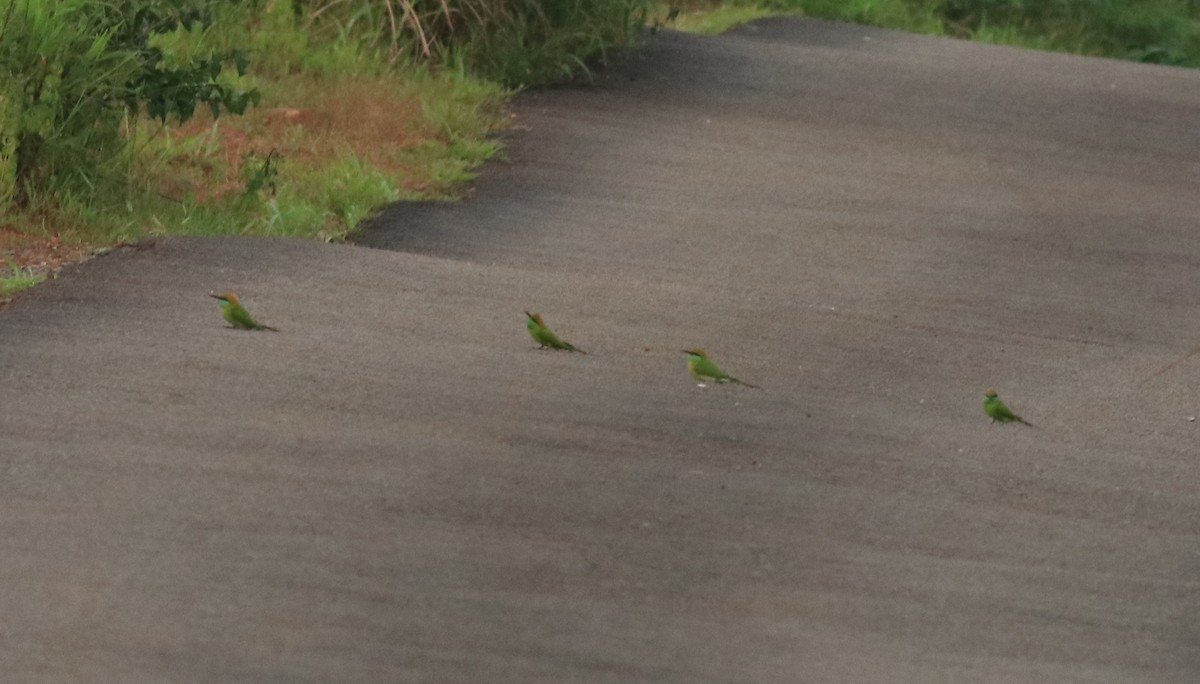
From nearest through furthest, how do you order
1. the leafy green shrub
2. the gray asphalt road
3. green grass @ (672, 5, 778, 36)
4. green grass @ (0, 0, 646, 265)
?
1. the gray asphalt road
2. green grass @ (0, 0, 646, 265)
3. the leafy green shrub
4. green grass @ (672, 5, 778, 36)

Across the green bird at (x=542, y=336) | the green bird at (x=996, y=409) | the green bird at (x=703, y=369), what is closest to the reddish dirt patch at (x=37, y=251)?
the green bird at (x=542, y=336)

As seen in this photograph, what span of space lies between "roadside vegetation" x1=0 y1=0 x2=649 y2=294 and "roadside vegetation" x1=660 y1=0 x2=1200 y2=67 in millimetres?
8228

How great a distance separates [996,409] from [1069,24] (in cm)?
1735

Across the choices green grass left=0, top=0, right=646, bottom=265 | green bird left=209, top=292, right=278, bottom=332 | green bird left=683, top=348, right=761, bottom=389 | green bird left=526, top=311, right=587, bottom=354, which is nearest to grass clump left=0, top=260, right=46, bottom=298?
green grass left=0, top=0, right=646, bottom=265

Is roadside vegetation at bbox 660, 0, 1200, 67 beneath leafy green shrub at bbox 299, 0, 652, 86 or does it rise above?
beneath

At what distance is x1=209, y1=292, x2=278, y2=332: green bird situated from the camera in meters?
7.40

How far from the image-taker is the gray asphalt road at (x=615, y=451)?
5.10m

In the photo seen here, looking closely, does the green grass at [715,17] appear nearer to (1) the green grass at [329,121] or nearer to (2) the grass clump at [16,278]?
(1) the green grass at [329,121]

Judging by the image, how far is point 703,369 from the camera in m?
7.38

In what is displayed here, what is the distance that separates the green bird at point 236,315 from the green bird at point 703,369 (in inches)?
56.1

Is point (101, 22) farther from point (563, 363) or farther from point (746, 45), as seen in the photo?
point (746, 45)

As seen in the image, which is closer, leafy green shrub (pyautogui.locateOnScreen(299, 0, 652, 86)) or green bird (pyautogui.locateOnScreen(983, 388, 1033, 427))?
green bird (pyautogui.locateOnScreen(983, 388, 1033, 427))

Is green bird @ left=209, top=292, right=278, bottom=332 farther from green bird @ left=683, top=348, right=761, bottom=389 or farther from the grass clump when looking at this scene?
green bird @ left=683, top=348, right=761, bottom=389

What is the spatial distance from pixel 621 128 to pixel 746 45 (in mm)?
3749
